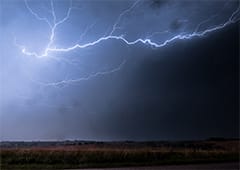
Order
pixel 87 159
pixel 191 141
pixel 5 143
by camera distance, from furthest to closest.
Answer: pixel 191 141 → pixel 5 143 → pixel 87 159

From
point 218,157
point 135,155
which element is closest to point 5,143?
point 135,155

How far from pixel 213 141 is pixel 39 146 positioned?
812 cm

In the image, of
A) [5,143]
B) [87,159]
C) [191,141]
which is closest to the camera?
[87,159]

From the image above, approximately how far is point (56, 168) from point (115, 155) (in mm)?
2688

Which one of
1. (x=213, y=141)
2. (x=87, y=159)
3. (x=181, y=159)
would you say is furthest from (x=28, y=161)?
(x=213, y=141)

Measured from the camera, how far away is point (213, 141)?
18.0 meters

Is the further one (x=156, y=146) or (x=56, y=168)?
(x=156, y=146)

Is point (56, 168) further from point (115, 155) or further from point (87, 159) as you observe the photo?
point (115, 155)

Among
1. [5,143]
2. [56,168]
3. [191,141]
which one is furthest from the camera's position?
[191,141]

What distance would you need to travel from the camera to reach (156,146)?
1717cm

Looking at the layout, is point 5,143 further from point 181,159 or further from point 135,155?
point 181,159

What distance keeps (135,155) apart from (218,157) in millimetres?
3178

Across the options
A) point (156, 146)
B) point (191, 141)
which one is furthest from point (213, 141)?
point (156, 146)

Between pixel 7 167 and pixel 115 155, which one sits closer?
pixel 7 167
